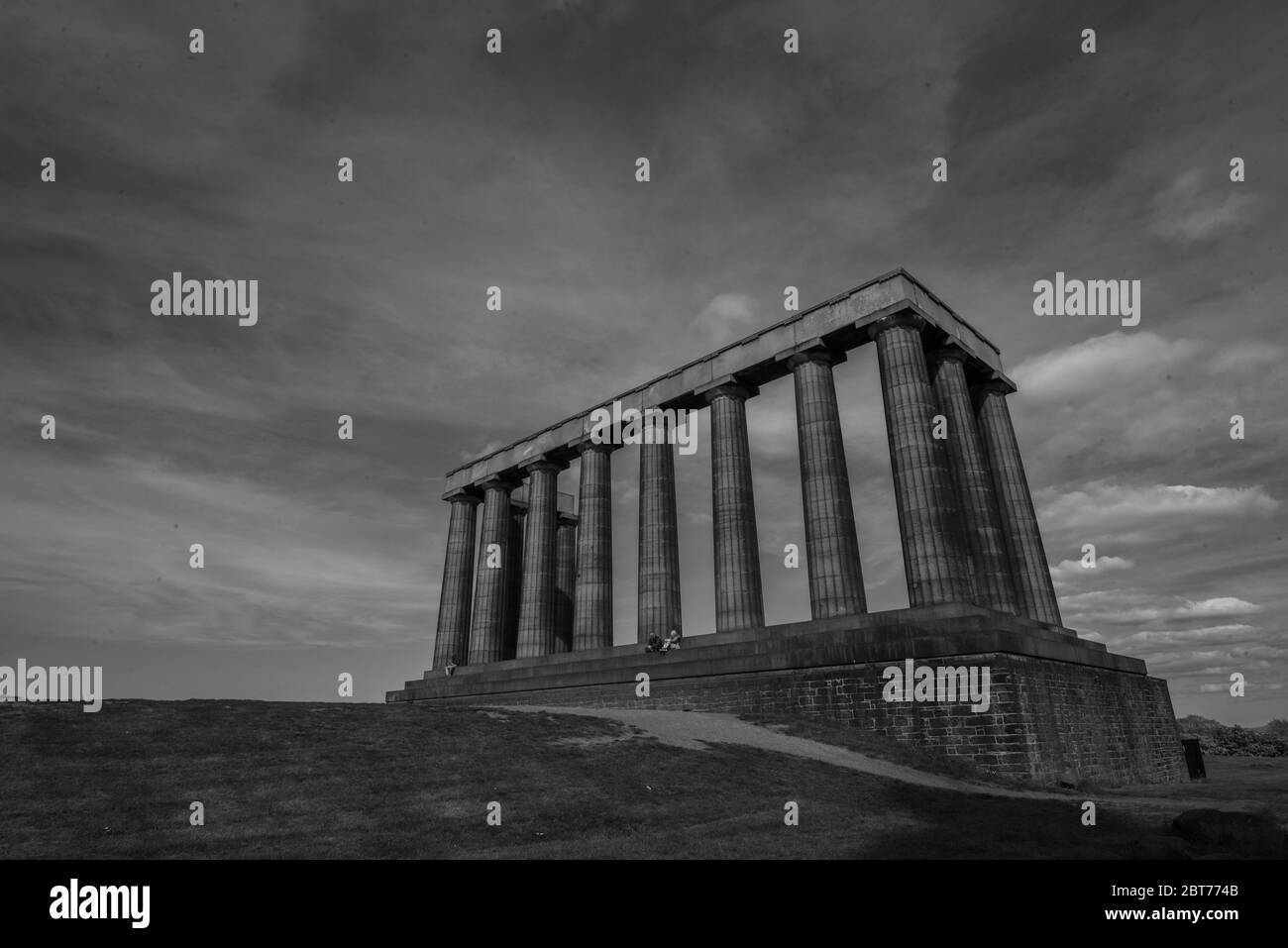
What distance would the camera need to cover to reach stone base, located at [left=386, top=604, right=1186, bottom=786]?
2227 centimetres

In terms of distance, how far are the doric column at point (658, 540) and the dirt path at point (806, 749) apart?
455 inches

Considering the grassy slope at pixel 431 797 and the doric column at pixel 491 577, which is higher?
the doric column at pixel 491 577

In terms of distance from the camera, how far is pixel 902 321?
3272cm

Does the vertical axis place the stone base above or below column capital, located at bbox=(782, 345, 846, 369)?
below

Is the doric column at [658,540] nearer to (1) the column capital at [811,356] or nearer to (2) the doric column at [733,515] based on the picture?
(2) the doric column at [733,515]

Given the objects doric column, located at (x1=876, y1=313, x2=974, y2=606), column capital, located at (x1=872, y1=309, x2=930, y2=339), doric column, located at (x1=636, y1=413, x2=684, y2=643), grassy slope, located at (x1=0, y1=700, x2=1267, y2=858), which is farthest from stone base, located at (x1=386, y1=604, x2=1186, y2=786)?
column capital, located at (x1=872, y1=309, x2=930, y2=339)

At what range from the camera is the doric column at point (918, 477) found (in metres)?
28.2

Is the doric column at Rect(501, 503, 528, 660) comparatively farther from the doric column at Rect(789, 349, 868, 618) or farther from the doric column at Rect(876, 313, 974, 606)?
the doric column at Rect(876, 313, 974, 606)

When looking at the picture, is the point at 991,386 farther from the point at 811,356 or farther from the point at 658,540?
the point at 658,540

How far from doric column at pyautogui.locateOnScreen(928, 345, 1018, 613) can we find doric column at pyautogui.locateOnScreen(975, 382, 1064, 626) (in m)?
1.08

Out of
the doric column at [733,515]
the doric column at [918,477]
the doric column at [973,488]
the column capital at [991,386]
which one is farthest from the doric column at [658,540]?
the column capital at [991,386]

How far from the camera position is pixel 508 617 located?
54.9m

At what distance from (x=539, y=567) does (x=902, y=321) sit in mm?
26834

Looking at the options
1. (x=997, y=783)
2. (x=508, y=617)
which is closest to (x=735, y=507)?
(x=997, y=783)
